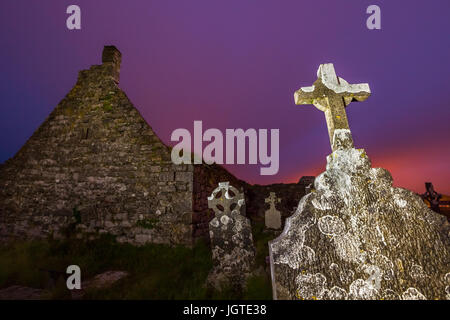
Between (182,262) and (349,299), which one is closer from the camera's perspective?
(349,299)

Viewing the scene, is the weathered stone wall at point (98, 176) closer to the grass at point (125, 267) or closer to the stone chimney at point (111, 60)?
the stone chimney at point (111, 60)

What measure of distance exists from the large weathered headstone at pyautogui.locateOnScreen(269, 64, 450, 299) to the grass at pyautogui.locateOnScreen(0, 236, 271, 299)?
161 centimetres

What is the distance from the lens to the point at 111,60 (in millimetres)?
6879

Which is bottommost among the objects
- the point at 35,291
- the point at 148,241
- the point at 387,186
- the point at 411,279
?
the point at 35,291

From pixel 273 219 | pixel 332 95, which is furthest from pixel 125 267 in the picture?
pixel 332 95

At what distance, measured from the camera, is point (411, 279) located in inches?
55.7

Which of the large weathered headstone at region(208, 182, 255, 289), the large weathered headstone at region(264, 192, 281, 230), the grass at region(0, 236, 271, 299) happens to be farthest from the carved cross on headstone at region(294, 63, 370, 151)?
the large weathered headstone at region(264, 192, 281, 230)

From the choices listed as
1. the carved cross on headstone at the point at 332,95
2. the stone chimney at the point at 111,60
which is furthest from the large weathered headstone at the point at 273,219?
Answer: the stone chimney at the point at 111,60

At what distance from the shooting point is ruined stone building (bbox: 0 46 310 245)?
18.0 feet

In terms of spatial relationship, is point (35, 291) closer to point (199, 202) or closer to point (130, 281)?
point (130, 281)

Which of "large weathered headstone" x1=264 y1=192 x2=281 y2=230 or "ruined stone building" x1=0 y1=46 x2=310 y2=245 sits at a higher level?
"ruined stone building" x1=0 y1=46 x2=310 y2=245

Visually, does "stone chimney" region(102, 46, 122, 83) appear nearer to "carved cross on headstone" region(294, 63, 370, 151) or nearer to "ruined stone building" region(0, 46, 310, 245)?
"ruined stone building" region(0, 46, 310, 245)

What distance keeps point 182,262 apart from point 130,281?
3.44 feet
